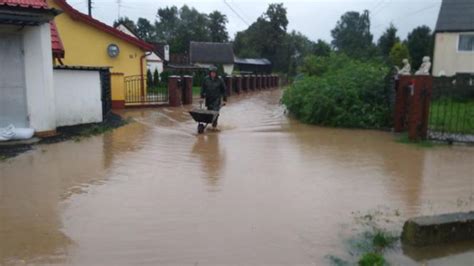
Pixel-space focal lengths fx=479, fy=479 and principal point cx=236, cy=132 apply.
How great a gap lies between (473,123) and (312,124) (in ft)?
15.7

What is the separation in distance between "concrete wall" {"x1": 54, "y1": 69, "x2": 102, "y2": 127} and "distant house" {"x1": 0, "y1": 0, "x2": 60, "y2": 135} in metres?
1.35

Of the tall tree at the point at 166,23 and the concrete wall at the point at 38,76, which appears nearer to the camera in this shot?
the concrete wall at the point at 38,76

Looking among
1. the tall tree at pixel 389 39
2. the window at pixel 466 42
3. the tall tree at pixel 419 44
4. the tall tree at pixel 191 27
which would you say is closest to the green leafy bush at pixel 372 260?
the window at pixel 466 42

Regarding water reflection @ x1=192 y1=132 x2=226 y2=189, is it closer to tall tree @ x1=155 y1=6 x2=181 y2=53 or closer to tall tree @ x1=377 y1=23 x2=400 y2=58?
tall tree @ x1=377 y1=23 x2=400 y2=58

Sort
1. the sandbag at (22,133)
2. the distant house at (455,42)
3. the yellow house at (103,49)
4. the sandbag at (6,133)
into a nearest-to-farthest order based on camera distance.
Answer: the sandbag at (6,133), the sandbag at (22,133), the yellow house at (103,49), the distant house at (455,42)

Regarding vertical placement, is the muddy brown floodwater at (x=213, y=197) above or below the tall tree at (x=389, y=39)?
Result: below

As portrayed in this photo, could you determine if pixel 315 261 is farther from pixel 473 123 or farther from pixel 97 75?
pixel 473 123

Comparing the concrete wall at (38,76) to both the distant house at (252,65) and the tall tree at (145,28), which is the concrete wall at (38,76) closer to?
the distant house at (252,65)

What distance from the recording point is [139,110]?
1978cm

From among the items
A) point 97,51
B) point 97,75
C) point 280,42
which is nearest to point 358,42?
point 280,42

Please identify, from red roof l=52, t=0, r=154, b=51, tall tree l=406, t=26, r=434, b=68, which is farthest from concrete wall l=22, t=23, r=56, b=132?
tall tree l=406, t=26, r=434, b=68

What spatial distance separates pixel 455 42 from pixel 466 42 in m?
0.66

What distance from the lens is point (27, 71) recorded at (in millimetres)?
11047

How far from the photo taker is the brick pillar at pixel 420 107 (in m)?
11.6
